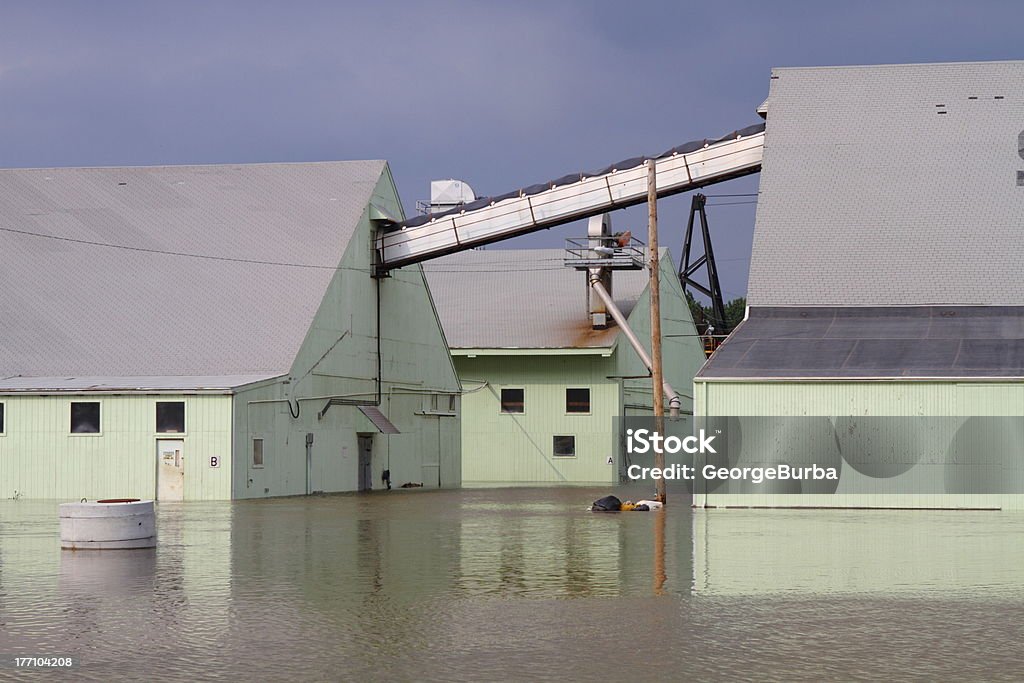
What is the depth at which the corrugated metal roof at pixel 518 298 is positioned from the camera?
193ft

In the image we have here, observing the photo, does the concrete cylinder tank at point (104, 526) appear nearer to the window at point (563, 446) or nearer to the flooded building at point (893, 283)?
the flooded building at point (893, 283)

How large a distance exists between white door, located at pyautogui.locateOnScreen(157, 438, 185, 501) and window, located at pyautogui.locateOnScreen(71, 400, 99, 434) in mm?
2032

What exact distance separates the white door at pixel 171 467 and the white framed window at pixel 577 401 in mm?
23266

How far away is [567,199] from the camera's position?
46.9 m

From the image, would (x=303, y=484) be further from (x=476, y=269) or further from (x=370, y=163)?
(x=476, y=269)

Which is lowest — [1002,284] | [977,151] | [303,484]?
[303,484]

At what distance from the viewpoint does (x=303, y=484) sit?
4253 cm

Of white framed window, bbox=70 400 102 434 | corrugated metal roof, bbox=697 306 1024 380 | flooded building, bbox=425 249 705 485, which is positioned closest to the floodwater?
corrugated metal roof, bbox=697 306 1024 380

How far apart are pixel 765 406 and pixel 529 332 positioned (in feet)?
87.8

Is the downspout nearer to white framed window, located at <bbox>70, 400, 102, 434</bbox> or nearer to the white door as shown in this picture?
the white door

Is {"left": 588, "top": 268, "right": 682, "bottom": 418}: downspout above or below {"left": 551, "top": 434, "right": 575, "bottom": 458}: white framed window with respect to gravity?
above

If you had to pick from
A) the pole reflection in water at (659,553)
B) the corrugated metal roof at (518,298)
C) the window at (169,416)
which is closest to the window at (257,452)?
the window at (169,416)

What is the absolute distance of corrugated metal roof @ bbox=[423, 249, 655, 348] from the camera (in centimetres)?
5881

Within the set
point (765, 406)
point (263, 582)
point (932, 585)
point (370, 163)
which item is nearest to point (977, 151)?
point (765, 406)
